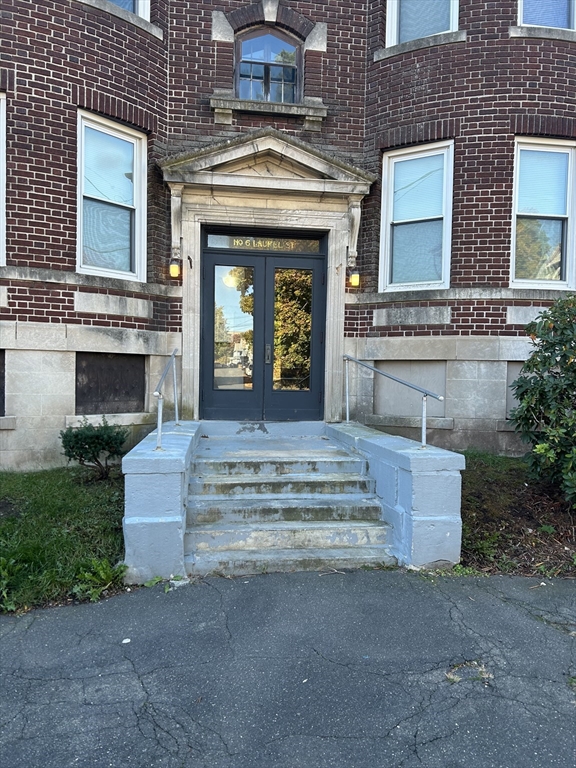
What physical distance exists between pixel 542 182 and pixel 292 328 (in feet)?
13.3

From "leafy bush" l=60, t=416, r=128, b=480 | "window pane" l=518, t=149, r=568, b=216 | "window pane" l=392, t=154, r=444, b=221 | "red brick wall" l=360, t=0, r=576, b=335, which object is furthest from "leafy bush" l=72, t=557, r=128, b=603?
"window pane" l=518, t=149, r=568, b=216

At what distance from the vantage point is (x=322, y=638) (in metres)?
3.31

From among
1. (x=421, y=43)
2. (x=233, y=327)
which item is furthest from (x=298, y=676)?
(x=421, y=43)

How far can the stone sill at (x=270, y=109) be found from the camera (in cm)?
723

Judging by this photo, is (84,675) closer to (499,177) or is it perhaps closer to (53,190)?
(53,190)

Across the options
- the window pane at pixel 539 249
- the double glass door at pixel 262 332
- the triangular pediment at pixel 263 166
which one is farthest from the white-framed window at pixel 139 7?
the window pane at pixel 539 249

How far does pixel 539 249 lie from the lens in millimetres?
7320

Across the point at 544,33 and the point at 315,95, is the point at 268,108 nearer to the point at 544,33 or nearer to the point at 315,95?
the point at 315,95

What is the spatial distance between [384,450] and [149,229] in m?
4.55

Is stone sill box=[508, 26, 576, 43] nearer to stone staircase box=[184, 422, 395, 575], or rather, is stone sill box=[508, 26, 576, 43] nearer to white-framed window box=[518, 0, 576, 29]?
white-framed window box=[518, 0, 576, 29]

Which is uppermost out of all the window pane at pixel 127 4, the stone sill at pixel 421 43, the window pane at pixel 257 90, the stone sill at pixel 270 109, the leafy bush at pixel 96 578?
the window pane at pixel 127 4

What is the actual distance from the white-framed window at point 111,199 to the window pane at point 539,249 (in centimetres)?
527

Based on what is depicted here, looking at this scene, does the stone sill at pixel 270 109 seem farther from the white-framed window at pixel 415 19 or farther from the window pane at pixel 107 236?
the window pane at pixel 107 236

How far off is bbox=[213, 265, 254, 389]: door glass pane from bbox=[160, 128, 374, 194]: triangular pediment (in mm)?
1232
